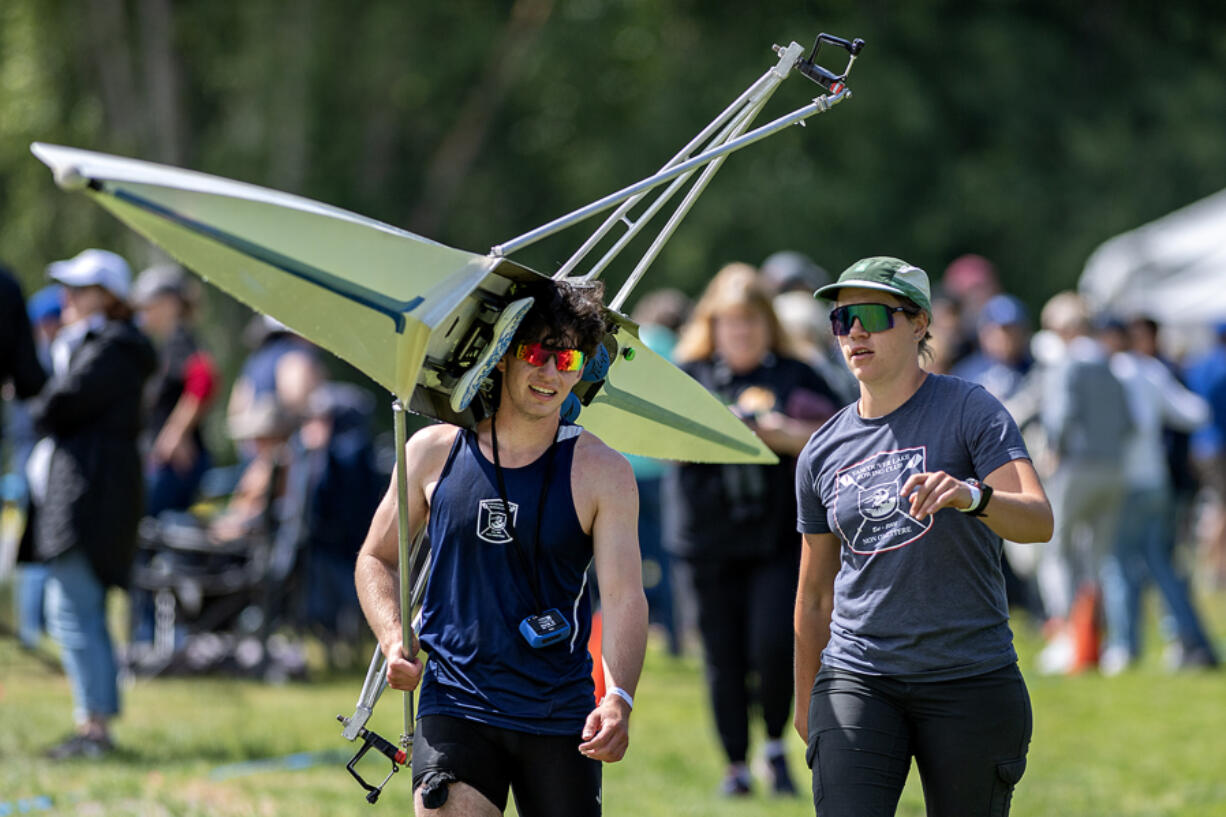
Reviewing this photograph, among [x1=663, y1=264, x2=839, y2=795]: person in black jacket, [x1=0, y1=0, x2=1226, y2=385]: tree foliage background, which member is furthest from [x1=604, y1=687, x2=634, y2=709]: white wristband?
[x1=0, y1=0, x2=1226, y2=385]: tree foliage background

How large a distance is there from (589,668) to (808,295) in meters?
4.86

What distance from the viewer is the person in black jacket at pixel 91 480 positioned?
25.9 feet

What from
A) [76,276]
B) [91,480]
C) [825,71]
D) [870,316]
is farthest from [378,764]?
[825,71]

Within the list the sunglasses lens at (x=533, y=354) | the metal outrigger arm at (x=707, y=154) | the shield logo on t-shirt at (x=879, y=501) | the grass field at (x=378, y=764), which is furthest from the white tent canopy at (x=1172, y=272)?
the sunglasses lens at (x=533, y=354)

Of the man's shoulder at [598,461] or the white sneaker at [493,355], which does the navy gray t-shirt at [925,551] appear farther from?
the white sneaker at [493,355]

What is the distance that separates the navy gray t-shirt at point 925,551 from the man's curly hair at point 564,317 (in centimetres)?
80

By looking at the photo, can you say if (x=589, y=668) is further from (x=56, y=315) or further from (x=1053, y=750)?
(x=56, y=315)

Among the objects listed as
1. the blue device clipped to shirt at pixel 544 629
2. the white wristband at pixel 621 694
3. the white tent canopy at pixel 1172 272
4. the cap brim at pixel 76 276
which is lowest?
the white wristband at pixel 621 694

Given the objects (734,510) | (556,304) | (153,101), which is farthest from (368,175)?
(556,304)

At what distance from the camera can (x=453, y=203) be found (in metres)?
23.1

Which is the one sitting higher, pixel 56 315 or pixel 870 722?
pixel 56 315

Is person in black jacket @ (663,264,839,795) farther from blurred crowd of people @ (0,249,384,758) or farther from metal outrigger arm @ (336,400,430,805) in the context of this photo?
blurred crowd of people @ (0,249,384,758)

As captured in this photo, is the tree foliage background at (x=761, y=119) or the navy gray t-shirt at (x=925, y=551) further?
the tree foliage background at (x=761, y=119)

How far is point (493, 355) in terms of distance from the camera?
13.5ft
